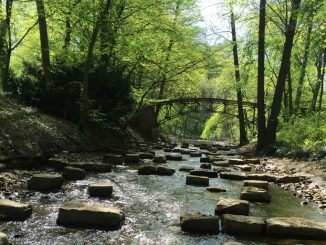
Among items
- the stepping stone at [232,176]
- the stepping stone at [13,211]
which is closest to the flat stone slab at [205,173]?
the stepping stone at [232,176]

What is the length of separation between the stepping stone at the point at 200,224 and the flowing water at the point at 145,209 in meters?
0.13

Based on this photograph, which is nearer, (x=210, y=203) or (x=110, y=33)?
(x=210, y=203)

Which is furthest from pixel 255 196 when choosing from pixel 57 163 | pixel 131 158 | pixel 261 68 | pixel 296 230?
pixel 261 68

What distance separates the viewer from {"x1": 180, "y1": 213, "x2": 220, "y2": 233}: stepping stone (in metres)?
5.72

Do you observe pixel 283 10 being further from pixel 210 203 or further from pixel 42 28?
pixel 210 203

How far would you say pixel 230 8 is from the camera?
2242cm

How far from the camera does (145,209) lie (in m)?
6.94

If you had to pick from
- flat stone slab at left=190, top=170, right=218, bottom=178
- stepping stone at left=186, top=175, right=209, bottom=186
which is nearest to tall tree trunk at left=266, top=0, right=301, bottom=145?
flat stone slab at left=190, top=170, right=218, bottom=178

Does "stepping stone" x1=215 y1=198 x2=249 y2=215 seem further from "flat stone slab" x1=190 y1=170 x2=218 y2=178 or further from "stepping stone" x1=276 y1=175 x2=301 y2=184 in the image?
"stepping stone" x1=276 y1=175 x2=301 y2=184

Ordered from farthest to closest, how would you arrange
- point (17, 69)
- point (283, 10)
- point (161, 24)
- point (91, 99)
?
1. point (17, 69)
2. point (283, 10)
3. point (161, 24)
4. point (91, 99)

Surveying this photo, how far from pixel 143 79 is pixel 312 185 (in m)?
16.4

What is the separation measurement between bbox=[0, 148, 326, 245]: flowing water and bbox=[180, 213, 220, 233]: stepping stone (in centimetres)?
13

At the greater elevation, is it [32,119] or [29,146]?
[32,119]

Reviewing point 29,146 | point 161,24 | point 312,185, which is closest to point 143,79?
point 161,24
